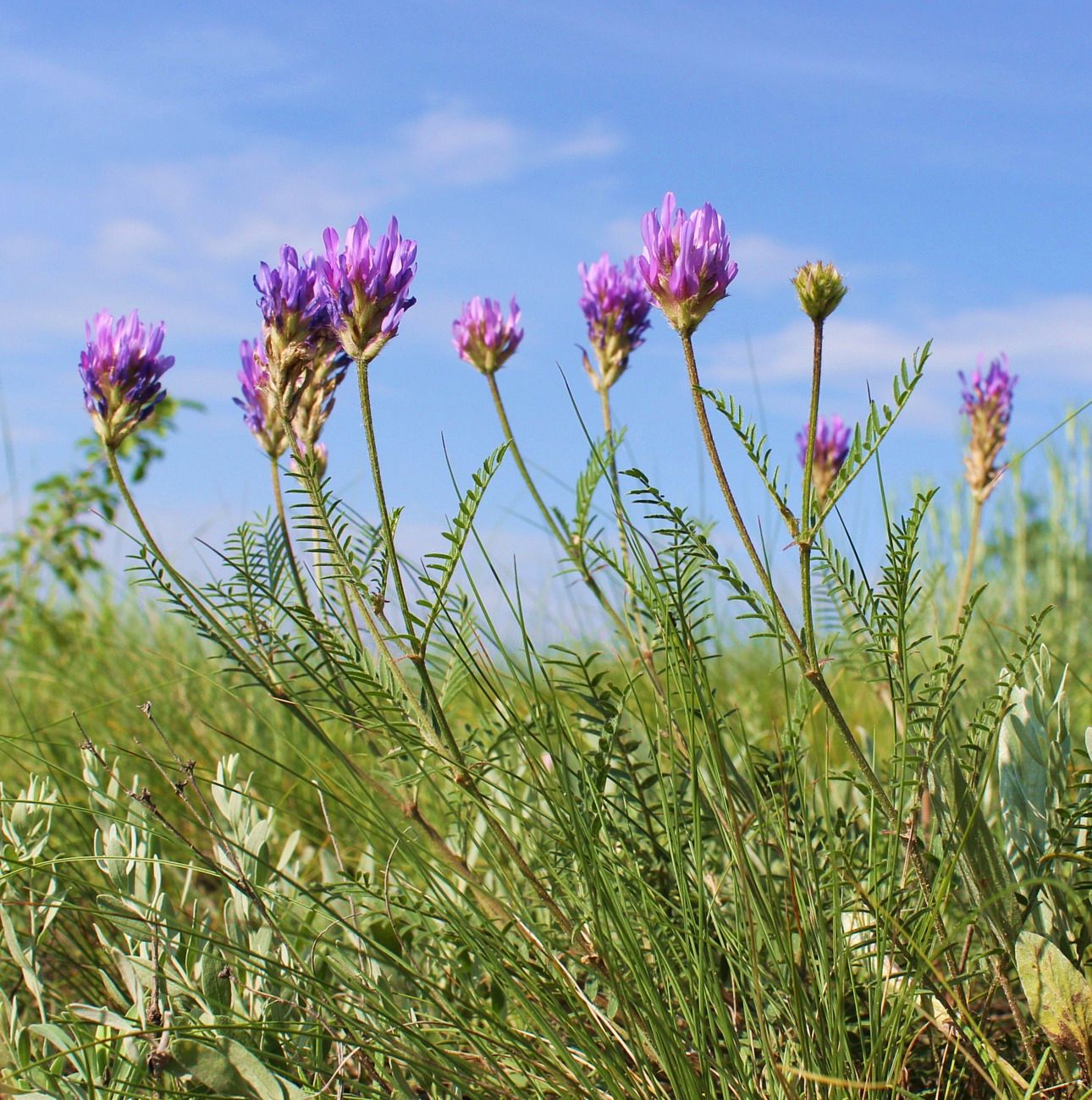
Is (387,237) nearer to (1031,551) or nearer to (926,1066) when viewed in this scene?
(926,1066)

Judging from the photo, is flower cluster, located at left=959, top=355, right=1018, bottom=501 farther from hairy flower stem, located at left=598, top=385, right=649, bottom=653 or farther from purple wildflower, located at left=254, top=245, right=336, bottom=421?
purple wildflower, located at left=254, top=245, right=336, bottom=421

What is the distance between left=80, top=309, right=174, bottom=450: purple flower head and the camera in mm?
1632

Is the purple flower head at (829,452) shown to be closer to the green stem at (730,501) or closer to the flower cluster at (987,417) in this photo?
the flower cluster at (987,417)

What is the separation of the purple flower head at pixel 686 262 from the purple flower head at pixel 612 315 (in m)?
0.77

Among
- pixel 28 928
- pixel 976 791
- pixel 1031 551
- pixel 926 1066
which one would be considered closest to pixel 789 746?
pixel 976 791

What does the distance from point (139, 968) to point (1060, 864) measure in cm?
130

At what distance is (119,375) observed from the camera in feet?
5.37

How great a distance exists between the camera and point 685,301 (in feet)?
4.35

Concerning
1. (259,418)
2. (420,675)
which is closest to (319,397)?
(259,418)

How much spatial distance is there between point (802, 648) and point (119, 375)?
108 cm

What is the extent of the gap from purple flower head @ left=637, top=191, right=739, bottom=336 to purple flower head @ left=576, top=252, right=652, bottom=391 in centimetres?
77

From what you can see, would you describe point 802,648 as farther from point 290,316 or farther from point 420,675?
point 290,316

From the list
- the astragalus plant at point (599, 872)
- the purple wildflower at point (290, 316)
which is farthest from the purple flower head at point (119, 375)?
the purple wildflower at point (290, 316)

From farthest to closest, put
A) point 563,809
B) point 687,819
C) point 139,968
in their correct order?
point 687,819 → point 139,968 → point 563,809
